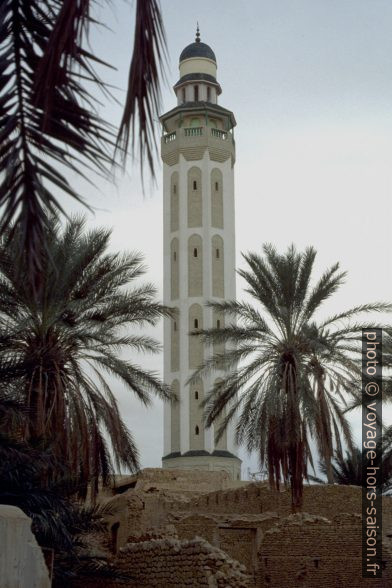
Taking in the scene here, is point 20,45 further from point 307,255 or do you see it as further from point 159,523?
point 159,523

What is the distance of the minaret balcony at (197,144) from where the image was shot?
49.7 metres

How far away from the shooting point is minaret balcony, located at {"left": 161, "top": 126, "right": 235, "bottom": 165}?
49656 millimetres

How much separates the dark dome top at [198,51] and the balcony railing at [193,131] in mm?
5853

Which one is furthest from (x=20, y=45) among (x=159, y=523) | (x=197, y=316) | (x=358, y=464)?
(x=197, y=316)

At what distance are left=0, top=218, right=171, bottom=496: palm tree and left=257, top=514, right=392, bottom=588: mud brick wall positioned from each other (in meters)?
2.95

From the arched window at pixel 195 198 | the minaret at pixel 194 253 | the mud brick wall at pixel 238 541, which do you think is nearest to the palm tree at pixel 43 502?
the mud brick wall at pixel 238 541

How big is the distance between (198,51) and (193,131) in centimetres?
620

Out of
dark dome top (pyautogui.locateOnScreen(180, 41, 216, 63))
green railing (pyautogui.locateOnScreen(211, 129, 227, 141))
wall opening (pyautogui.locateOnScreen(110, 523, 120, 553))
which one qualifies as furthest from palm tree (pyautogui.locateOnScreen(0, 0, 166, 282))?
dark dome top (pyautogui.locateOnScreen(180, 41, 216, 63))

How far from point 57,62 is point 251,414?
53.2 feet

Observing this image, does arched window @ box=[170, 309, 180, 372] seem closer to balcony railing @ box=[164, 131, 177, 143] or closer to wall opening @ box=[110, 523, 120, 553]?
balcony railing @ box=[164, 131, 177, 143]

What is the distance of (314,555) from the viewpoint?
53.7 ft

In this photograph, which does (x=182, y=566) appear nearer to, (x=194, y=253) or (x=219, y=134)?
(x=194, y=253)

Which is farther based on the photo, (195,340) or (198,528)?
(195,340)

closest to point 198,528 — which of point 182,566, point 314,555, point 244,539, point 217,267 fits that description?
point 244,539
